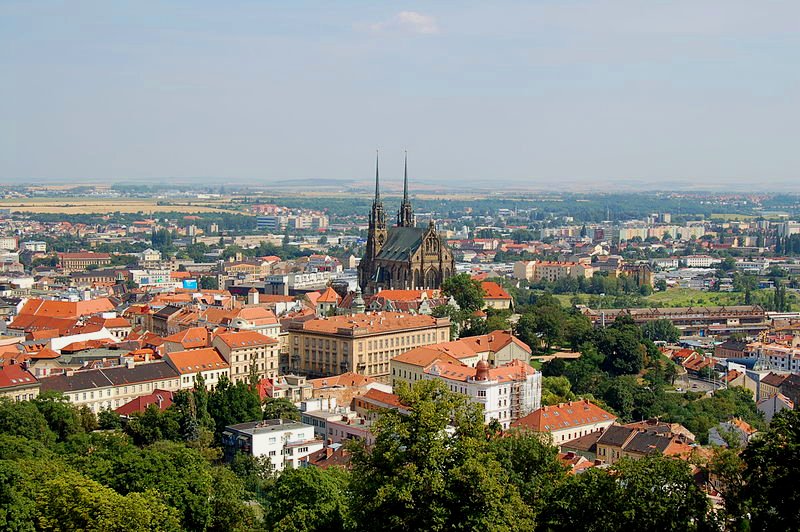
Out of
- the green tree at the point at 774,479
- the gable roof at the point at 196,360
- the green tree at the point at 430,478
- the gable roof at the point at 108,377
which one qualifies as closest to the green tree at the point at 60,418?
the gable roof at the point at 108,377

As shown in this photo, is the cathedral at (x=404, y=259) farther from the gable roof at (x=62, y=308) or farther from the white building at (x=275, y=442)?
the white building at (x=275, y=442)

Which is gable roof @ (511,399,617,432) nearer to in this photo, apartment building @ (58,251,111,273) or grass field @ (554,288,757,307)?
grass field @ (554,288,757,307)

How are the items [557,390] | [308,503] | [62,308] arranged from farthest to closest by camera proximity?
[62,308]
[557,390]
[308,503]

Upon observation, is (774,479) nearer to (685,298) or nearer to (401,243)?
(401,243)

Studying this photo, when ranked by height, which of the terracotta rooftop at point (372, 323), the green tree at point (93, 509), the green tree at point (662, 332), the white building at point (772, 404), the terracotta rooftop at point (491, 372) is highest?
the green tree at point (93, 509)

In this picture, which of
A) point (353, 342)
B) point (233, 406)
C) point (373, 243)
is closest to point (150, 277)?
point (373, 243)

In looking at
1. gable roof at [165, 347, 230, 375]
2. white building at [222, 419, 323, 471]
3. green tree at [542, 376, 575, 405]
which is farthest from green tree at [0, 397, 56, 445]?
green tree at [542, 376, 575, 405]

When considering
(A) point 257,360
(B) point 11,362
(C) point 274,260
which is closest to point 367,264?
(A) point 257,360

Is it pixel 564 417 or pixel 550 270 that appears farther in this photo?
pixel 550 270
